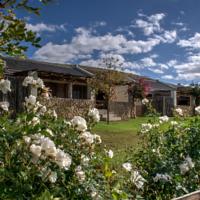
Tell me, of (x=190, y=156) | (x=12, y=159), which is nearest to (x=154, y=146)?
(x=190, y=156)

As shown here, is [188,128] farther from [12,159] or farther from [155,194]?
[12,159]

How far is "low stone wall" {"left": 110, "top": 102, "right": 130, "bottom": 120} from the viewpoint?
102 ft

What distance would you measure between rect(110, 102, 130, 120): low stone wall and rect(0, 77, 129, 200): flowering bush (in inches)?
1066

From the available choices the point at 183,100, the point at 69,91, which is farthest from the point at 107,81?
the point at 183,100

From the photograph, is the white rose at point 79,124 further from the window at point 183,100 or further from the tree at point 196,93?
the window at point 183,100

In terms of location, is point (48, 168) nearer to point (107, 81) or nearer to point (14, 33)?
point (14, 33)

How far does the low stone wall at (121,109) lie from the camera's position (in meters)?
31.2

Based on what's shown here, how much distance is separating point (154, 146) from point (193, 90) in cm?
3998

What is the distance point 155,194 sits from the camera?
4.66 metres

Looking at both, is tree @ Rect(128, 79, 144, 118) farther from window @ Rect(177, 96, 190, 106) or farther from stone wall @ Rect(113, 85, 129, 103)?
window @ Rect(177, 96, 190, 106)

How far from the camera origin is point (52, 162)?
2.89 metres

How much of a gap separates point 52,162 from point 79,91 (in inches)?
1225

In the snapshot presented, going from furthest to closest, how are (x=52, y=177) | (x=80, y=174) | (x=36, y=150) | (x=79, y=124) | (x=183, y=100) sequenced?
1. (x=183, y=100)
2. (x=79, y=124)
3. (x=80, y=174)
4. (x=52, y=177)
5. (x=36, y=150)

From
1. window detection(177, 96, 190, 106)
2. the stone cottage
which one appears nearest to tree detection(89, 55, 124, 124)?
the stone cottage
